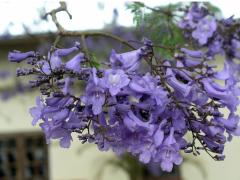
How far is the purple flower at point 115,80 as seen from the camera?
1594 mm

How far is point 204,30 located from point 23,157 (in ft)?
24.3

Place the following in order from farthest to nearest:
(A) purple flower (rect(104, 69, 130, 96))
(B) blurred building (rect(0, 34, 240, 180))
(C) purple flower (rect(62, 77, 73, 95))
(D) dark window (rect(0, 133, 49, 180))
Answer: (D) dark window (rect(0, 133, 49, 180)) → (B) blurred building (rect(0, 34, 240, 180)) → (C) purple flower (rect(62, 77, 73, 95)) → (A) purple flower (rect(104, 69, 130, 96))

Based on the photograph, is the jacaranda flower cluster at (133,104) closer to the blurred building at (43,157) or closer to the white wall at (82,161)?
the blurred building at (43,157)

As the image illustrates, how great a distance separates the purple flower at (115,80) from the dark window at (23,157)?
8.40 m

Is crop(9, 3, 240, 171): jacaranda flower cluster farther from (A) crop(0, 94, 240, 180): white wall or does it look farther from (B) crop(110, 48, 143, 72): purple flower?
(A) crop(0, 94, 240, 180): white wall

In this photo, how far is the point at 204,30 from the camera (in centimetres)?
303

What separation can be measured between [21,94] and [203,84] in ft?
26.5

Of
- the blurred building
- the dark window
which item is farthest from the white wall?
the dark window

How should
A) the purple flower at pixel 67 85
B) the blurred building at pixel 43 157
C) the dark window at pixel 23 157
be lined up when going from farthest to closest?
1. the dark window at pixel 23 157
2. the blurred building at pixel 43 157
3. the purple flower at pixel 67 85

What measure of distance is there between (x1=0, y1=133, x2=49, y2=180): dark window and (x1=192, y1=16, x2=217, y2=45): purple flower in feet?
23.4

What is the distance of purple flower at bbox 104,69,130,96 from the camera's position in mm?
1594

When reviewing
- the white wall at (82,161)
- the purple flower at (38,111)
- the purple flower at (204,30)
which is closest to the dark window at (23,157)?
the white wall at (82,161)

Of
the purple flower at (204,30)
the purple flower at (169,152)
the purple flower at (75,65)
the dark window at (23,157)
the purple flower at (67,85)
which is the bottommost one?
the dark window at (23,157)

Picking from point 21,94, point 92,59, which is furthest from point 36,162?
point 92,59
